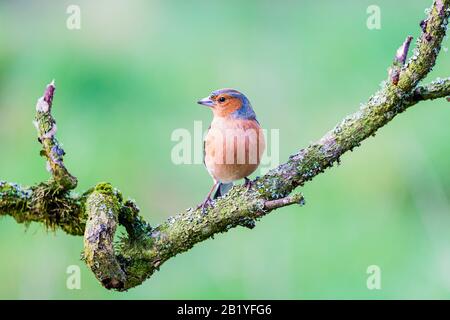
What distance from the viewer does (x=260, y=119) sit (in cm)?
728

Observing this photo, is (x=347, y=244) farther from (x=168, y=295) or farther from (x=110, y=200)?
(x=110, y=200)

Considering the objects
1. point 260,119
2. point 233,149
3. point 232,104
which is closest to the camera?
point 233,149

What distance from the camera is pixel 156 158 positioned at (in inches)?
295

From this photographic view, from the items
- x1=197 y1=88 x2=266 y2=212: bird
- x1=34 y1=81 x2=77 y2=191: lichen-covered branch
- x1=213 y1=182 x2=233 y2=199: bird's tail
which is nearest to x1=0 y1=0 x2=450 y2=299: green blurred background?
x1=213 y1=182 x2=233 y2=199: bird's tail

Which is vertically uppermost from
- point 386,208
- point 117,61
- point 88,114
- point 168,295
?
point 117,61

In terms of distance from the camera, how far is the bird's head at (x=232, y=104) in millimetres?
4352

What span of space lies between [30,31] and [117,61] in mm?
1406

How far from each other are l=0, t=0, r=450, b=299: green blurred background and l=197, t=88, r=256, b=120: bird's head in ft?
4.66

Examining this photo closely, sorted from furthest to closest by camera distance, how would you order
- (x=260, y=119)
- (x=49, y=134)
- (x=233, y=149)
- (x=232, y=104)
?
(x=260, y=119) → (x=232, y=104) → (x=233, y=149) → (x=49, y=134)

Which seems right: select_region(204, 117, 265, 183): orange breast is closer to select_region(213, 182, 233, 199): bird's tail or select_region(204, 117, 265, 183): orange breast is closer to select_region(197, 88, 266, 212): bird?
select_region(197, 88, 266, 212): bird

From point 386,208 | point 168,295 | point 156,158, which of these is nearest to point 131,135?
point 156,158

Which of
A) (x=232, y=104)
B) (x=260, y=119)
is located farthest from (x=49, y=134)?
(x=260, y=119)

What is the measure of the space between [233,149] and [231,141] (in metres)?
0.06

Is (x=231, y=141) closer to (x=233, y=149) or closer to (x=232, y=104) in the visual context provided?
(x=233, y=149)
